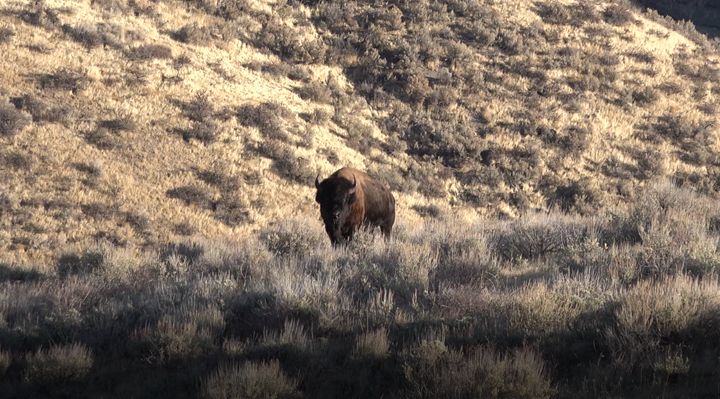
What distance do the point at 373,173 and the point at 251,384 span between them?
84.2 feet

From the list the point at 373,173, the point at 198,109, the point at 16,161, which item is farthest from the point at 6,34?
the point at 373,173

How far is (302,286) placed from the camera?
828 centimetres

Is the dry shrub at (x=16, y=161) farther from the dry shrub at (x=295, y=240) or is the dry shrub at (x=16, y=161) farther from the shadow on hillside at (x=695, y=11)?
the shadow on hillside at (x=695, y=11)

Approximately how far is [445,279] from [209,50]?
27660 millimetres

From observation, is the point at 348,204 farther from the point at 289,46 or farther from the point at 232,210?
the point at 289,46

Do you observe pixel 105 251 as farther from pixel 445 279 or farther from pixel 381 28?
pixel 381 28

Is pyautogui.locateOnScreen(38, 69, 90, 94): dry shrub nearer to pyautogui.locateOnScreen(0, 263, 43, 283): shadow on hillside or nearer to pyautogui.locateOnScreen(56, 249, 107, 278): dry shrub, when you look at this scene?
pyautogui.locateOnScreen(56, 249, 107, 278): dry shrub

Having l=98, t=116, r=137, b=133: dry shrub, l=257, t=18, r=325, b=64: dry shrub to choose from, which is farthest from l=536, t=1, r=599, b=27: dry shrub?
l=98, t=116, r=137, b=133: dry shrub

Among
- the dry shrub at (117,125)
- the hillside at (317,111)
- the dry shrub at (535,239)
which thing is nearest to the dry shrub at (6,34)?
the hillside at (317,111)

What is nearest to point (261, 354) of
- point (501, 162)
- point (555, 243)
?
point (555, 243)

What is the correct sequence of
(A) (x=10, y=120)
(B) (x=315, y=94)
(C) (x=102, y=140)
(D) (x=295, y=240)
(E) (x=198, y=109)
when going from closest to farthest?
1. (D) (x=295, y=240)
2. (A) (x=10, y=120)
3. (C) (x=102, y=140)
4. (E) (x=198, y=109)
5. (B) (x=315, y=94)

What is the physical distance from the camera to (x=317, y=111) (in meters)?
33.2

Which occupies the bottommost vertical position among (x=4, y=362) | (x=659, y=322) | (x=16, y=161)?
(x=16, y=161)

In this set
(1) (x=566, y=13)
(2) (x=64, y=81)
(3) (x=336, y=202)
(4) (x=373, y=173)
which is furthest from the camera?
(1) (x=566, y=13)
